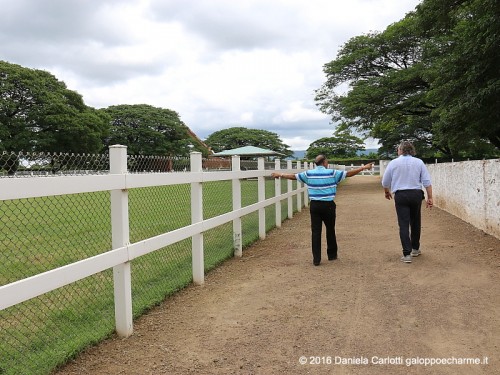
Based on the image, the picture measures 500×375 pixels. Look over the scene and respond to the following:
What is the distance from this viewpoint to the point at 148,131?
6381 centimetres

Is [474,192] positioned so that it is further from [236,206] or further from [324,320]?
[324,320]

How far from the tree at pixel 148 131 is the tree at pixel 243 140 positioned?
53.8 feet

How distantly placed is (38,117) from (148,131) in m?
19.6

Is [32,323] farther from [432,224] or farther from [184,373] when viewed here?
[432,224]

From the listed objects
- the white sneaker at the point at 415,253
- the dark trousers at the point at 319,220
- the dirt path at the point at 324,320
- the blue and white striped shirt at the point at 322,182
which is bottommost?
the dirt path at the point at 324,320

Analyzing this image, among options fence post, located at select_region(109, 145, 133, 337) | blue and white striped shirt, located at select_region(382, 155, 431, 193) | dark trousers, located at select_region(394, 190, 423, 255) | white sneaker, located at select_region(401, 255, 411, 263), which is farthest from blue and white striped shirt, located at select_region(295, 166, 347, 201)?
fence post, located at select_region(109, 145, 133, 337)

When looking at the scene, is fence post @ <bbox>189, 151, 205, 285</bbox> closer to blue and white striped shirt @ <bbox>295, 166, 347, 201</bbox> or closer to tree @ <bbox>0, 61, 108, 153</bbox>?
blue and white striped shirt @ <bbox>295, 166, 347, 201</bbox>

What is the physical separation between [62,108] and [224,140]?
4320 cm

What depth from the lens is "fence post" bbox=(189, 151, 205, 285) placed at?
18.7 feet

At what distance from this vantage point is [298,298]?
5.10 metres

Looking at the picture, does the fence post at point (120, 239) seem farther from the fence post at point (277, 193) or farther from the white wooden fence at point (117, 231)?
the fence post at point (277, 193)

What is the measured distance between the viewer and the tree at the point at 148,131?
63.8m

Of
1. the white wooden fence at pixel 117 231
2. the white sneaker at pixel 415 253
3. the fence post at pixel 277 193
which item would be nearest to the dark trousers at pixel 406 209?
the white sneaker at pixel 415 253

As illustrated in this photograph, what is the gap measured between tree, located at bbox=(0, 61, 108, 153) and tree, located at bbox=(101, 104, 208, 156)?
12.6m
